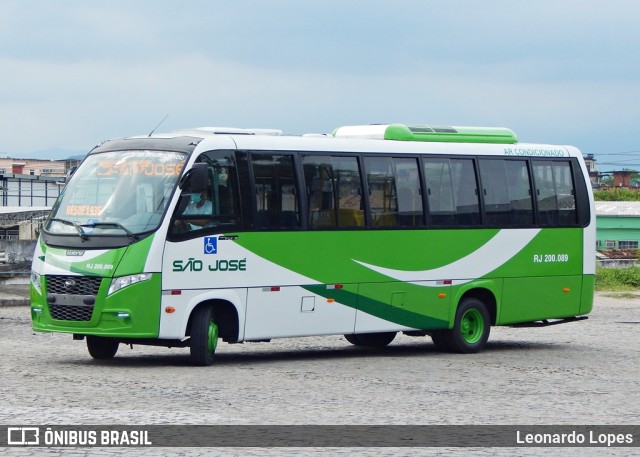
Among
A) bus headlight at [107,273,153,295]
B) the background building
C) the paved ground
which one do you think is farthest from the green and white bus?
the background building

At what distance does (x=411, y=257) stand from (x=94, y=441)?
10.2m

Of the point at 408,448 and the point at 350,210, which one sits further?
the point at 350,210

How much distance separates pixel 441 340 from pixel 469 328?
51cm

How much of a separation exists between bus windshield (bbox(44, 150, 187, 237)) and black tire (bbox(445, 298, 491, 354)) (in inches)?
225

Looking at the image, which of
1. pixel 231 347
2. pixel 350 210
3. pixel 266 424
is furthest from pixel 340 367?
pixel 266 424

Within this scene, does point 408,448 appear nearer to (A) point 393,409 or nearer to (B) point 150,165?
(A) point 393,409

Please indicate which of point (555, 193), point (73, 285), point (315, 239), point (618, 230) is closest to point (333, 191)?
point (315, 239)

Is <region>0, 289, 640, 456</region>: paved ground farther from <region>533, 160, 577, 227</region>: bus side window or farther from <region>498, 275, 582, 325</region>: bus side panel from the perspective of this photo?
<region>533, 160, 577, 227</region>: bus side window

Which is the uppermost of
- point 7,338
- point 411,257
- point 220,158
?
point 220,158

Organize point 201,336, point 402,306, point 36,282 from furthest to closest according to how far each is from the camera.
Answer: point 402,306
point 36,282
point 201,336

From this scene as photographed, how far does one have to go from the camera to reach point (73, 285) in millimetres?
16781

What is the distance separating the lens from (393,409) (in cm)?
1315

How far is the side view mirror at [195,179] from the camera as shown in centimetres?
1705

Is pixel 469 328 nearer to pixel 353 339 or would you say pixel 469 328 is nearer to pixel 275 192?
pixel 353 339
